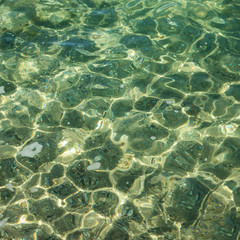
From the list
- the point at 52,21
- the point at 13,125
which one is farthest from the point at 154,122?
the point at 52,21

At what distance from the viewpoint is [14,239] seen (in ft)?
9.93

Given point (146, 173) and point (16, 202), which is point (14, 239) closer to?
point (16, 202)

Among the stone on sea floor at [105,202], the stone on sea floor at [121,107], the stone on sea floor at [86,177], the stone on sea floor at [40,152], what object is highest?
the stone on sea floor at [121,107]

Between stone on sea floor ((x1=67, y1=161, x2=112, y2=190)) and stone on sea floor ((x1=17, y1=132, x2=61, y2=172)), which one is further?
stone on sea floor ((x1=17, y1=132, x2=61, y2=172))

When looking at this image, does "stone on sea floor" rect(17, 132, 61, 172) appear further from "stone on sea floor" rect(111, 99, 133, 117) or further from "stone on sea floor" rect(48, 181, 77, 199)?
"stone on sea floor" rect(111, 99, 133, 117)

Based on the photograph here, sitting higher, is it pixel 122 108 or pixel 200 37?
pixel 200 37

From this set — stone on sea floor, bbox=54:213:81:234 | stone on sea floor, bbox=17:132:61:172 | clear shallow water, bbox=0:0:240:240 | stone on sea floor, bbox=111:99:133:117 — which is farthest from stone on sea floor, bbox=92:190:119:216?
stone on sea floor, bbox=111:99:133:117

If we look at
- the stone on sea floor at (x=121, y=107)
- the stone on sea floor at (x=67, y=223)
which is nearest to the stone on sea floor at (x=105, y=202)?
the stone on sea floor at (x=67, y=223)

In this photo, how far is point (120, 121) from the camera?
4.20m

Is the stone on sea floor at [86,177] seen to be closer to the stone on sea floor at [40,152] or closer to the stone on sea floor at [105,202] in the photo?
the stone on sea floor at [105,202]

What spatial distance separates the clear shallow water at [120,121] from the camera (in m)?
3.19

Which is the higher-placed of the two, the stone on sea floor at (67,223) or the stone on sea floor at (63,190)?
the stone on sea floor at (63,190)

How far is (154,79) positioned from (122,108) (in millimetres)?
837

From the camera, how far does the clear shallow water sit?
319 centimetres
